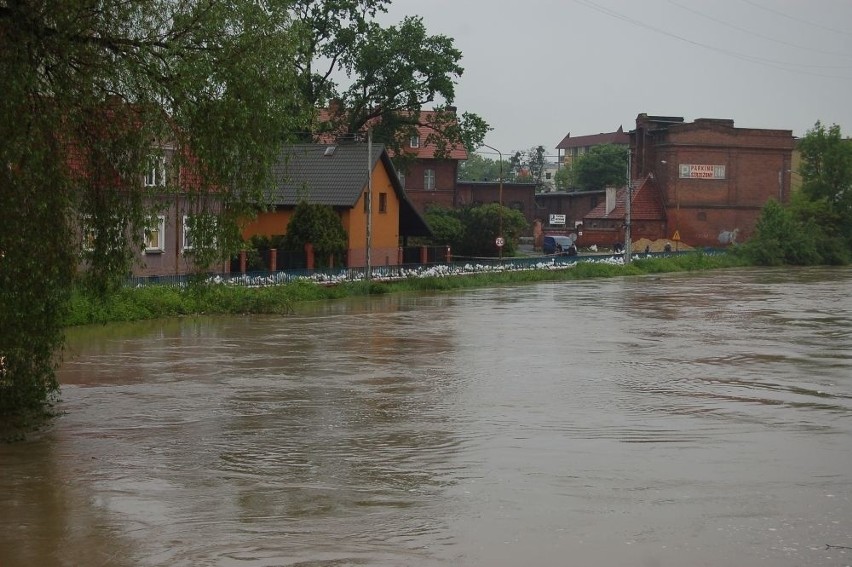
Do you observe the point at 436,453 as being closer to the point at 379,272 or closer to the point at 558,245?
the point at 379,272

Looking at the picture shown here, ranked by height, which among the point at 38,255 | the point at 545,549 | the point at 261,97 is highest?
the point at 261,97

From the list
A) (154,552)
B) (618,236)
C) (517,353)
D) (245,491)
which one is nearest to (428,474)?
(245,491)

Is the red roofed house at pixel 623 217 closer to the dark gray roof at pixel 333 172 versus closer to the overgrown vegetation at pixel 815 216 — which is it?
the overgrown vegetation at pixel 815 216

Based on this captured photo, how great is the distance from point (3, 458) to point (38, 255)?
275 cm

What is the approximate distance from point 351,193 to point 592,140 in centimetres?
14217

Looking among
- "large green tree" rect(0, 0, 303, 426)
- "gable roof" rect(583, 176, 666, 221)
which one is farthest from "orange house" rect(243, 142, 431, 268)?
"gable roof" rect(583, 176, 666, 221)

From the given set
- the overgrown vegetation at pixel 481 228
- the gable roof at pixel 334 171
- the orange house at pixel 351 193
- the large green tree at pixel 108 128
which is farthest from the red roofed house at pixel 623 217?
the large green tree at pixel 108 128

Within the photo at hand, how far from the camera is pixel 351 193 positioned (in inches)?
2002

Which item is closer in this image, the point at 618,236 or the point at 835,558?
the point at 835,558

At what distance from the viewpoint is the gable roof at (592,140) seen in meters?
175

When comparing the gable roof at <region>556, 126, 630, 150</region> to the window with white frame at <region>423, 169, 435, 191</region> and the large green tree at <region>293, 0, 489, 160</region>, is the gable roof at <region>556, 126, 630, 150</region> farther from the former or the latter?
the large green tree at <region>293, 0, 489, 160</region>

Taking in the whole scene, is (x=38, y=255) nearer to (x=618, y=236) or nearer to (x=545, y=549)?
(x=545, y=549)

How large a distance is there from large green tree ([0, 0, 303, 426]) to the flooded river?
2331mm

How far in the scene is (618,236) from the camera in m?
87.9
